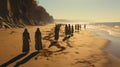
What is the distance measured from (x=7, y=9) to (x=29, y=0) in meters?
19.1

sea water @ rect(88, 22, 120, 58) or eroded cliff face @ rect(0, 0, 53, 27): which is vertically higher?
eroded cliff face @ rect(0, 0, 53, 27)

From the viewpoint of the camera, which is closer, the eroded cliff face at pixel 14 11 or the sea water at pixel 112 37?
the sea water at pixel 112 37

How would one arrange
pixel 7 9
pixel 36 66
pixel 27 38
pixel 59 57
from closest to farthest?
pixel 36 66 → pixel 59 57 → pixel 27 38 → pixel 7 9

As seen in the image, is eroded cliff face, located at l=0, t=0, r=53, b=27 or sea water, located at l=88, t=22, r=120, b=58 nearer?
sea water, located at l=88, t=22, r=120, b=58

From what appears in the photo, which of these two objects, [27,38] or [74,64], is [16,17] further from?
[74,64]

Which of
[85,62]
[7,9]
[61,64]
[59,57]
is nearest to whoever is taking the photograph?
[61,64]

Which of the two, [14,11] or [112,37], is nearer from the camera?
[112,37]

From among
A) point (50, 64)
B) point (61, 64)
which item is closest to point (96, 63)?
point (61, 64)

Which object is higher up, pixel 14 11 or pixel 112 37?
pixel 14 11

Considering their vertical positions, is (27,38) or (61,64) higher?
(27,38)

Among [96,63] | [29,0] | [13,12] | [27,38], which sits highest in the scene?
[29,0]

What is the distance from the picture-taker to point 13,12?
45750 millimetres

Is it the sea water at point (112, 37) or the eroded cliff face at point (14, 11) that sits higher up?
the eroded cliff face at point (14, 11)

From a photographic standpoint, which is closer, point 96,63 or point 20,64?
point 20,64
